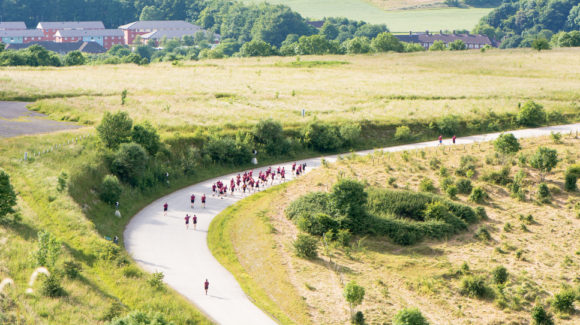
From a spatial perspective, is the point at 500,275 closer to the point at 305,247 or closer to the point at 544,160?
the point at 305,247

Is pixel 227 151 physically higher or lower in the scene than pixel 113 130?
lower

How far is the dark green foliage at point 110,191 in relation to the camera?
46.8 metres

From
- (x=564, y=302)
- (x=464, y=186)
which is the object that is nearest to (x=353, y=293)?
(x=564, y=302)

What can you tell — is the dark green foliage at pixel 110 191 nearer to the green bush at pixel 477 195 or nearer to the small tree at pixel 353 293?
the small tree at pixel 353 293

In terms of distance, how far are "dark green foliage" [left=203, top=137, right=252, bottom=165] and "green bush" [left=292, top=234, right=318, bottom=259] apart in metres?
21.9

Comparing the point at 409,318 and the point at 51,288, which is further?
the point at 51,288

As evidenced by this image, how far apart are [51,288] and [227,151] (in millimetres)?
31707

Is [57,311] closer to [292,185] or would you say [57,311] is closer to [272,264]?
[272,264]

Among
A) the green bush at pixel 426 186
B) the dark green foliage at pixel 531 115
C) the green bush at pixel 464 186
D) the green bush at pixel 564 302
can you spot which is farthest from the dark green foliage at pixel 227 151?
the dark green foliage at pixel 531 115

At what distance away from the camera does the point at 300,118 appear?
242 feet

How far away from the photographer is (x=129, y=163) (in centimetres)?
5147

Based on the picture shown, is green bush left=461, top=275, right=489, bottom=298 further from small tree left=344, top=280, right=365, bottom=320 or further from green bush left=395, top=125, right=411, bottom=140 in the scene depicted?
green bush left=395, top=125, right=411, bottom=140

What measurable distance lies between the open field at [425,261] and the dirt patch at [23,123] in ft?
78.8

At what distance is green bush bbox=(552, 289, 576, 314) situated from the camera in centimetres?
3397
